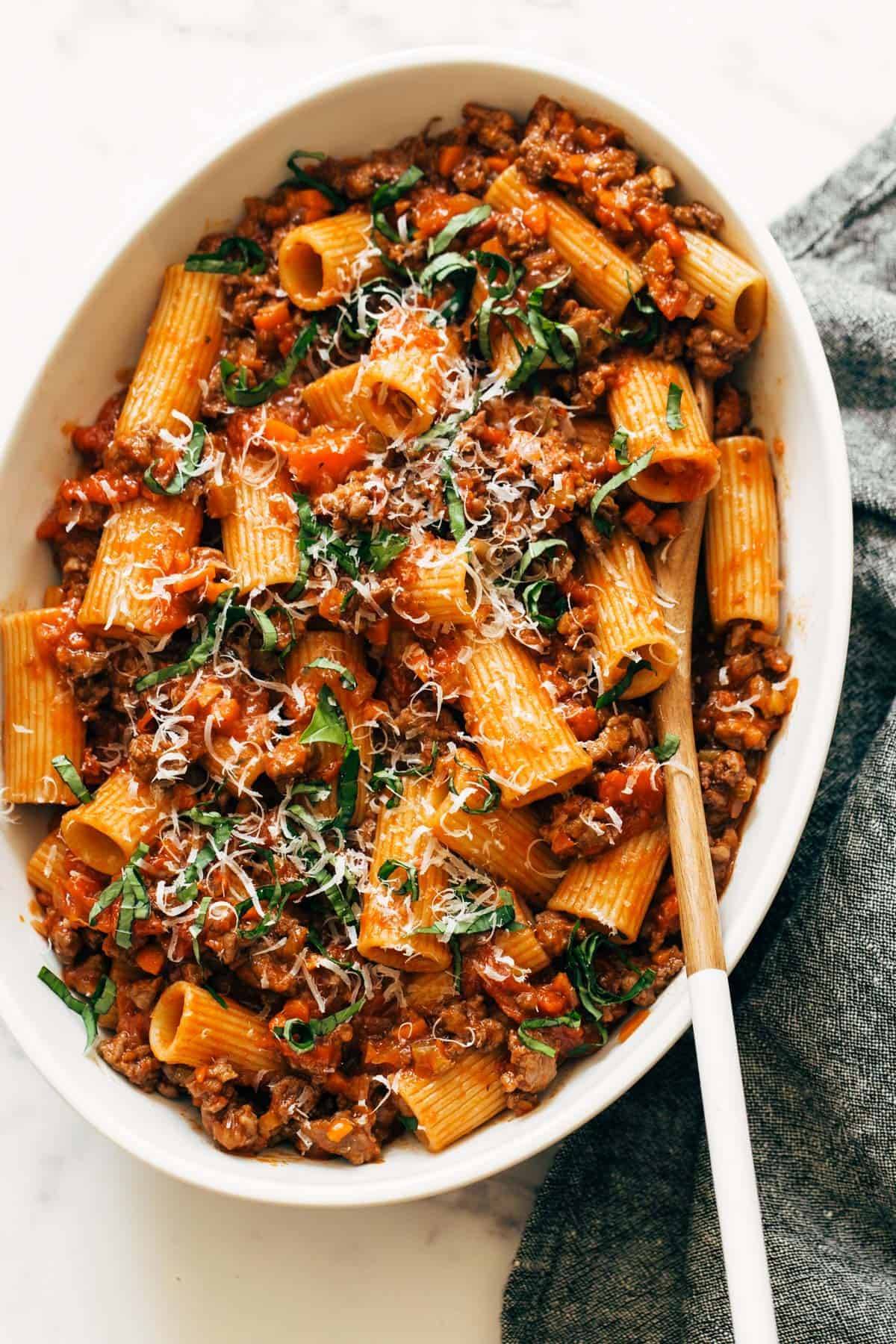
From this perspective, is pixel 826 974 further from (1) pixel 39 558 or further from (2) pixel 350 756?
(1) pixel 39 558

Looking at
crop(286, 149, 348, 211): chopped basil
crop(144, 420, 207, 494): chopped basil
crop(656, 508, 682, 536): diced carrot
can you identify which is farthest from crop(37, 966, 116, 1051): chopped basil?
crop(286, 149, 348, 211): chopped basil

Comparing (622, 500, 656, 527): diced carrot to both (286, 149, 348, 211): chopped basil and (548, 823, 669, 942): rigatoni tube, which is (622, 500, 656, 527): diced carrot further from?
(286, 149, 348, 211): chopped basil

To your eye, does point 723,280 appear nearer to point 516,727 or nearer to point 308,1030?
point 516,727

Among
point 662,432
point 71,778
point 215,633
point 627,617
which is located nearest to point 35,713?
point 71,778

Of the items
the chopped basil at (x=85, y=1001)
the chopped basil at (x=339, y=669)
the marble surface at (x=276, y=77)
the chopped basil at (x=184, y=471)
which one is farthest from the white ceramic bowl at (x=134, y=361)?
the chopped basil at (x=339, y=669)

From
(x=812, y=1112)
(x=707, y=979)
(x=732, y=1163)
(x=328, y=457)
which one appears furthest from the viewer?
(x=812, y=1112)

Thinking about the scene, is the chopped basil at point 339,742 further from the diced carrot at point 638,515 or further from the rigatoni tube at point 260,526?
the diced carrot at point 638,515

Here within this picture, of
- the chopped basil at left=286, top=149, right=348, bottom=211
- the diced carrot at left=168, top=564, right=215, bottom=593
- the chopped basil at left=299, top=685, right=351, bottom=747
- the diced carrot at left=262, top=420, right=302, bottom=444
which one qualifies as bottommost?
the chopped basil at left=299, top=685, right=351, bottom=747

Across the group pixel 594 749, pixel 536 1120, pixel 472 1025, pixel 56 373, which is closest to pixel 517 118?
pixel 56 373
